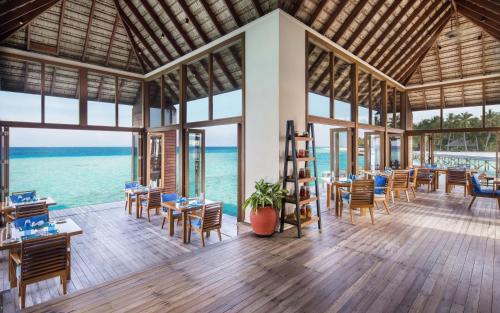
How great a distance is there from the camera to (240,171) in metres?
5.70

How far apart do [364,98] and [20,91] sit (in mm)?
9603

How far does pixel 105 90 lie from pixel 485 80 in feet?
42.4

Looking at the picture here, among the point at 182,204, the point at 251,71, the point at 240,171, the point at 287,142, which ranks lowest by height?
the point at 182,204

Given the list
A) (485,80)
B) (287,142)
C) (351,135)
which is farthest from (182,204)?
(485,80)

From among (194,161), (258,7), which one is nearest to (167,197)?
(194,161)

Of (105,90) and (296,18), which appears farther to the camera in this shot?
(105,90)

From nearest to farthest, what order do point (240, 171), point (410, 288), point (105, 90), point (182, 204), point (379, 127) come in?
point (410, 288)
point (182, 204)
point (240, 171)
point (105, 90)
point (379, 127)

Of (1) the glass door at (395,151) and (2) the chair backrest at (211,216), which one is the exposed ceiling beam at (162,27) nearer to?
(2) the chair backrest at (211,216)

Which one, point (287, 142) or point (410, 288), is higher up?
point (287, 142)

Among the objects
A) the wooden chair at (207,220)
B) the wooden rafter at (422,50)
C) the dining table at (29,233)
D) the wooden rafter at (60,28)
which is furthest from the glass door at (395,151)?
the wooden rafter at (60,28)

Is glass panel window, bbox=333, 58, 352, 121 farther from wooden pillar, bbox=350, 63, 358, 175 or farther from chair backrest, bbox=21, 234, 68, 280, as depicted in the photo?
chair backrest, bbox=21, 234, 68, 280

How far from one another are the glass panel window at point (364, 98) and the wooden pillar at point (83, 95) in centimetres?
812

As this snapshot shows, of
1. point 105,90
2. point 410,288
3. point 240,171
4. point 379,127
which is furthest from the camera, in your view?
point 379,127

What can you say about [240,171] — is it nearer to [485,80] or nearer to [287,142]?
[287,142]
